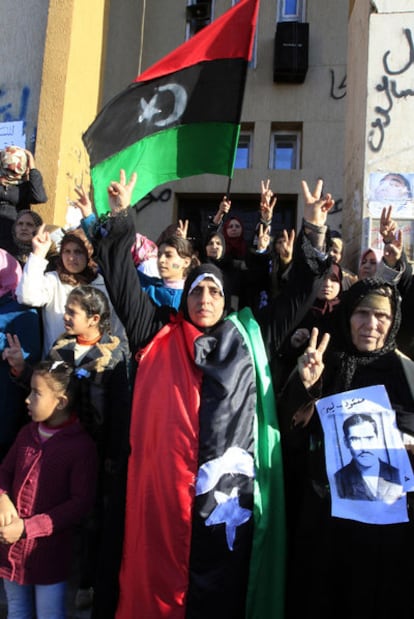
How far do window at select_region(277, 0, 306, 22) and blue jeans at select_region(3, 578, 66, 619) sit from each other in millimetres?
7867


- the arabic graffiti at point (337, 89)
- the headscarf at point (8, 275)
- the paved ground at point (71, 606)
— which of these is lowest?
the paved ground at point (71, 606)

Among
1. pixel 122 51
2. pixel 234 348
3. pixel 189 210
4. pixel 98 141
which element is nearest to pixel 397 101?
pixel 98 141

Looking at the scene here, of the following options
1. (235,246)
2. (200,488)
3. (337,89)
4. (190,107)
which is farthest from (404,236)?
(337,89)

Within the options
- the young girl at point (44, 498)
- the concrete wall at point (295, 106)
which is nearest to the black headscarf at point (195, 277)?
the young girl at point (44, 498)

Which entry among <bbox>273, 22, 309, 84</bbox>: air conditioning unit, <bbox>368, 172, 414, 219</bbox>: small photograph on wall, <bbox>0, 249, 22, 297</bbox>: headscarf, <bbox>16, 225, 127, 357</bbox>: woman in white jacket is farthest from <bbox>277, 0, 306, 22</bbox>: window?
<bbox>0, 249, 22, 297</bbox>: headscarf

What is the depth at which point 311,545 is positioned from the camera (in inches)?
77.2

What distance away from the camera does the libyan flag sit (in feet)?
10.7

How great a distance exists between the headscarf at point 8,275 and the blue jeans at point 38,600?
160 centimetres

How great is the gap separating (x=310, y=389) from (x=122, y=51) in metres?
6.83

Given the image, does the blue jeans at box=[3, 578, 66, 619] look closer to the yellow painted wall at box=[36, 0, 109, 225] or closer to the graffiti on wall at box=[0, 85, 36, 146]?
the yellow painted wall at box=[36, 0, 109, 225]

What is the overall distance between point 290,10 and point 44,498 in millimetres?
7805

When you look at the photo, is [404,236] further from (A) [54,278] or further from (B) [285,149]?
(B) [285,149]

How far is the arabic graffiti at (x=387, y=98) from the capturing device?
159 inches

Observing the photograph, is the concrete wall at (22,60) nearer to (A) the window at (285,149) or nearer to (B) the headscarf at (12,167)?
(B) the headscarf at (12,167)
